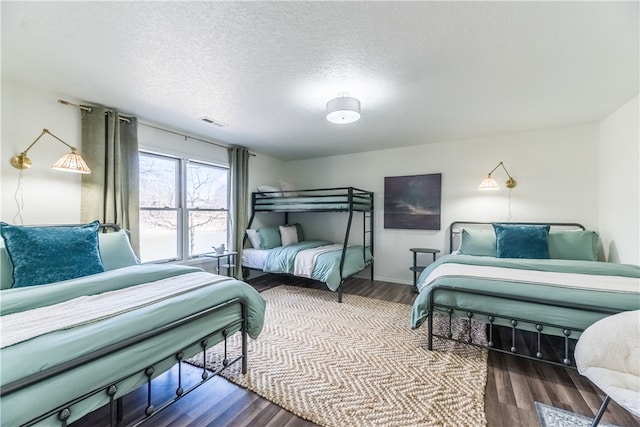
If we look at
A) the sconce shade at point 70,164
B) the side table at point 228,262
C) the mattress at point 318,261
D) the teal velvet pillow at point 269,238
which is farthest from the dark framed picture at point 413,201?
the sconce shade at point 70,164

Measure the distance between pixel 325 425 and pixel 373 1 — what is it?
237cm

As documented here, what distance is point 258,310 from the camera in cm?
195

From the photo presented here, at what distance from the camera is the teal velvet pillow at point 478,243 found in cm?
328

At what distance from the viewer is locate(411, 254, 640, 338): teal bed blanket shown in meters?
1.77

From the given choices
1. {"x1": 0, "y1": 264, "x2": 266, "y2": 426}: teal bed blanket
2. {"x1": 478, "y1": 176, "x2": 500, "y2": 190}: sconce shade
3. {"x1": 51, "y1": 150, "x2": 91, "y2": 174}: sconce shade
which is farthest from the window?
{"x1": 478, "y1": 176, "x2": 500, "y2": 190}: sconce shade

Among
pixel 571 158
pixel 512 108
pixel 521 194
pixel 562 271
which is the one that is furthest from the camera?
pixel 521 194

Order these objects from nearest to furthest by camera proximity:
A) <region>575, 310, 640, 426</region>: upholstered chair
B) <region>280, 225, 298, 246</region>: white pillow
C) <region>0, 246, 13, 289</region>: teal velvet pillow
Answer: <region>575, 310, 640, 426</region>: upholstered chair, <region>0, 246, 13, 289</region>: teal velvet pillow, <region>280, 225, 298, 246</region>: white pillow

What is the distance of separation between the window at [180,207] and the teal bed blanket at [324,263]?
3.32 ft

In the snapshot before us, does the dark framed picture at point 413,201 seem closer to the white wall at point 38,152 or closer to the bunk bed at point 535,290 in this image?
the bunk bed at point 535,290

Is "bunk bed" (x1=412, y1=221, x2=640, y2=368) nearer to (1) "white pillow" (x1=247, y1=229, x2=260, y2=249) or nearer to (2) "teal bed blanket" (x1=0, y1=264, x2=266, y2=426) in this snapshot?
(2) "teal bed blanket" (x1=0, y1=264, x2=266, y2=426)

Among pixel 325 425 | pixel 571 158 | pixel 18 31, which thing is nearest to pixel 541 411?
pixel 325 425

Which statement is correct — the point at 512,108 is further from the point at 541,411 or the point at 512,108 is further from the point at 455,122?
the point at 541,411

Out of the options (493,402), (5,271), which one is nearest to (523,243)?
(493,402)

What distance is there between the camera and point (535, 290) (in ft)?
6.39
